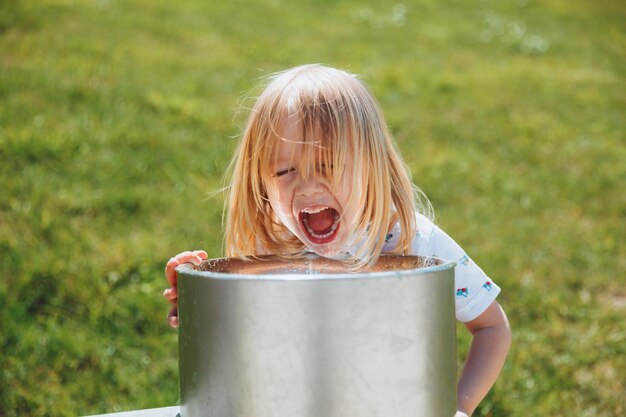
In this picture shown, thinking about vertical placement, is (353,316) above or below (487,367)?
above

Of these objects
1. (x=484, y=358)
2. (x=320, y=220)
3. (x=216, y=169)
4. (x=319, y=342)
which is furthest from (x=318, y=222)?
(x=216, y=169)

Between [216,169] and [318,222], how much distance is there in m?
2.58

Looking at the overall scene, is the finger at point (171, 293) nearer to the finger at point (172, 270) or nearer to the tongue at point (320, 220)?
the finger at point (172, 270)

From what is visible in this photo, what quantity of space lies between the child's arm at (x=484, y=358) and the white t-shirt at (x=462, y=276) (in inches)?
1.1

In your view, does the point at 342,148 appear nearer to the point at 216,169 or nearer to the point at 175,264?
the point at 175,264

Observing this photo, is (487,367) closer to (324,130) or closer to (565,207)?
(324,130)

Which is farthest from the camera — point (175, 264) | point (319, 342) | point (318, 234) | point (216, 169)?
point (216, 169)

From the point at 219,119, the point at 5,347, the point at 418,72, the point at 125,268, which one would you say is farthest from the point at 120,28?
the point at 5,347

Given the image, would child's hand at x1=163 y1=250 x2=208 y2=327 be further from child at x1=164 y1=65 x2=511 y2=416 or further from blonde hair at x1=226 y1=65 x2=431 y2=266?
blonde hair at x1=226 y1=65 x2=431 y2=266

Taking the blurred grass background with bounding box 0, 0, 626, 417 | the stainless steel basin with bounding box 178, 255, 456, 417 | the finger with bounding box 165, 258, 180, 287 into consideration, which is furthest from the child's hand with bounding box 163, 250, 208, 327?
the blurred grass background with bounding box 0, 0, 626, 417

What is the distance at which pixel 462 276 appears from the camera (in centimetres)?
155

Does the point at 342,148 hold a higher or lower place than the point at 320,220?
higher

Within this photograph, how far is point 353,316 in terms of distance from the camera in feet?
3.34

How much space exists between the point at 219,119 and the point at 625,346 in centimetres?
258
